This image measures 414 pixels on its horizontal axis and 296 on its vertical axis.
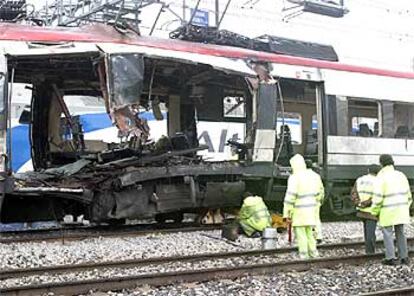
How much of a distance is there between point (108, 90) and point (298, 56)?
4480 millimetres

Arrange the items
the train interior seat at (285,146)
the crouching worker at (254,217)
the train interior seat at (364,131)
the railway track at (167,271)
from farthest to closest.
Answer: the train interior seat at (364,131) → the train interior seat at (285,146) → the crouching worker at (254,217) → the railway track at (167,271)

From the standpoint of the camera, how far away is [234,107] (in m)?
12.8

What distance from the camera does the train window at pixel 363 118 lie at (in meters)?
12.8

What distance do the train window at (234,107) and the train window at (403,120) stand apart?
3.45 meters

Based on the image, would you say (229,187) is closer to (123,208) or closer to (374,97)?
(123,208)

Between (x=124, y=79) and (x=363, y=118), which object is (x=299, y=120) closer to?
(x=363, y=118)

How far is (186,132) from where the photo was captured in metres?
13.3

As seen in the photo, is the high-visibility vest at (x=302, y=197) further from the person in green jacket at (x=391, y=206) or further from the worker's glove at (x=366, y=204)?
the person in green jacket at (x=391, y=206)

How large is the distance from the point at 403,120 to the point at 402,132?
0.96 ft

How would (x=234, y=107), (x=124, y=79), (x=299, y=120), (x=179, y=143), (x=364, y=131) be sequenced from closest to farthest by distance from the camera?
(x=124, y=79) → (x=179, y=143) → (x=234, y=107) → (x=364, y=131) → (x=299, y=120)

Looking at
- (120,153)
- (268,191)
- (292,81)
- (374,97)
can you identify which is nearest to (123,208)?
(120,153)

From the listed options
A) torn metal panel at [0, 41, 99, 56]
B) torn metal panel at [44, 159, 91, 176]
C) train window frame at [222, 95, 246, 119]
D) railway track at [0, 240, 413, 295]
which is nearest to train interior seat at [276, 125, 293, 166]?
train window frame at [222, 95, 246, 119]

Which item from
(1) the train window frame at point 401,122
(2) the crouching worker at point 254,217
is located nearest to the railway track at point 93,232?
(2) the crouching worker at point 254,217

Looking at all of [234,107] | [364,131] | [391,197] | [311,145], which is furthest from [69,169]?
[364,131]
